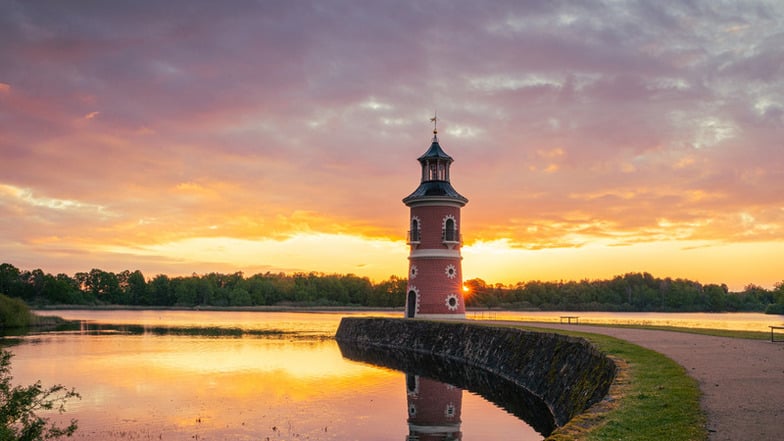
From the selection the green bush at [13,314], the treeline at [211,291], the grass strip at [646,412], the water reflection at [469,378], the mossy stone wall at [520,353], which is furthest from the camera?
the treeline at [211,291]

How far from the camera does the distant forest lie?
135m

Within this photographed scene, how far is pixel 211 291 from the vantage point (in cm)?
16388

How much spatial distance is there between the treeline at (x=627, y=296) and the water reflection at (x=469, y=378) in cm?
9818

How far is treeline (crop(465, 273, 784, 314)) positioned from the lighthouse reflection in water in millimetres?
109731

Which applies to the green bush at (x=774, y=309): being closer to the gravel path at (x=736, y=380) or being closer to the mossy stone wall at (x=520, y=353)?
the mossy stone wall at (x=520, y=353)

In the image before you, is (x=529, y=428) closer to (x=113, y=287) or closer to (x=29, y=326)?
(x=29, y=326)

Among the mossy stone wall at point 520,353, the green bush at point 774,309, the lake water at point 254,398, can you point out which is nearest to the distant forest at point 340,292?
the green bush at point 774,309

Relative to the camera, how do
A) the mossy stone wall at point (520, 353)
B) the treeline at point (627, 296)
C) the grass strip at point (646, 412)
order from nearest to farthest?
the grass strip at point (646, 412)
the mossy stone wall at point (520, 353)
the treeline at point (627, 296)

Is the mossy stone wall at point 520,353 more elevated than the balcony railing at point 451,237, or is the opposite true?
the balcony railing at point 451,237

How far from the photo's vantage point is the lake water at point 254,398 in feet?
59.2

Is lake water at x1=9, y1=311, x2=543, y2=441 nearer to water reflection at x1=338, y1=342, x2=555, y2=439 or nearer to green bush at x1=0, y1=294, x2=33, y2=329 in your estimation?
water reflection at x1=338, y1=342, x2=555, y2=439

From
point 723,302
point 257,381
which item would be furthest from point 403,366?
point 723,302

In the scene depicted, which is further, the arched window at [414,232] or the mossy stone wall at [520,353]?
the arched window at [414,232]

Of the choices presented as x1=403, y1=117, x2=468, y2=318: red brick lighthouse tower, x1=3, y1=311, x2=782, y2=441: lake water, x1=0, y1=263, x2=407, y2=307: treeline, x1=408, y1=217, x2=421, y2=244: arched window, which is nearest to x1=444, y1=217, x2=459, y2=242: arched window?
x1=403, y1=117, x2=468, y2=318: red brick lighthouse tower
